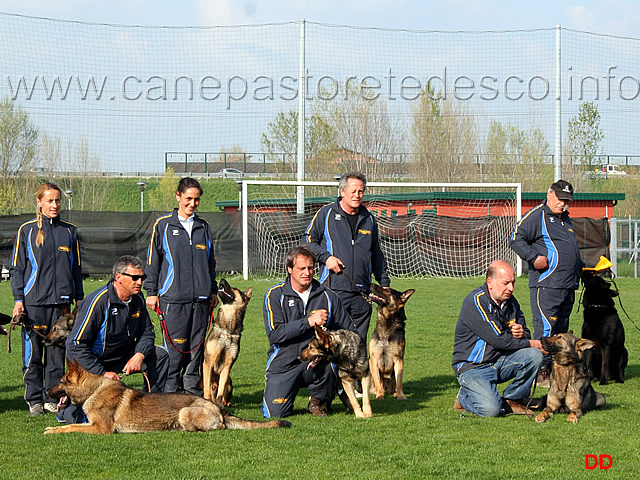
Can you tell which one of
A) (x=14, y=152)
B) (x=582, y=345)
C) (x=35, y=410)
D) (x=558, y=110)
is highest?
(x=558, y=110)

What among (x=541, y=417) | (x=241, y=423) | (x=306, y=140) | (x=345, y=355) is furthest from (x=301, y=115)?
(x=241, y=423)

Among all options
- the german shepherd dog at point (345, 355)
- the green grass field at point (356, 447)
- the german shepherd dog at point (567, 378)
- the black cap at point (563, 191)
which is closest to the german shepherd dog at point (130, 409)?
the green grass field at point (356, 447)

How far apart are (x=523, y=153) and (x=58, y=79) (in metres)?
20.1

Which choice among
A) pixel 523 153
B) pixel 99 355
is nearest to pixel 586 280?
pixel 99 355

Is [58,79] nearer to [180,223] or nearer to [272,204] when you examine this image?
[272,204]

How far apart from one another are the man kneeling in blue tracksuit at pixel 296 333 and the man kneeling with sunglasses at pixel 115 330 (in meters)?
0.99

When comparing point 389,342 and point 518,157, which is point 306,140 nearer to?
point 518,157

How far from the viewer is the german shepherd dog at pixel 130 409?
16.9 feet

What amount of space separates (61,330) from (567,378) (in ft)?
13.1

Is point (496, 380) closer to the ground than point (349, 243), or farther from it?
closer to the ground

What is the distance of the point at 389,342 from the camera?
269 inches

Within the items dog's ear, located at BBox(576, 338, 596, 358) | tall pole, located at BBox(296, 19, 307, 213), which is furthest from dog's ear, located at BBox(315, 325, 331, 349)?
tall pole, located at BBox(296, 19, 307, 213)

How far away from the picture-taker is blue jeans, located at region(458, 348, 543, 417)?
5816 mm

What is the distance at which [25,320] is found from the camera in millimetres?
6152
